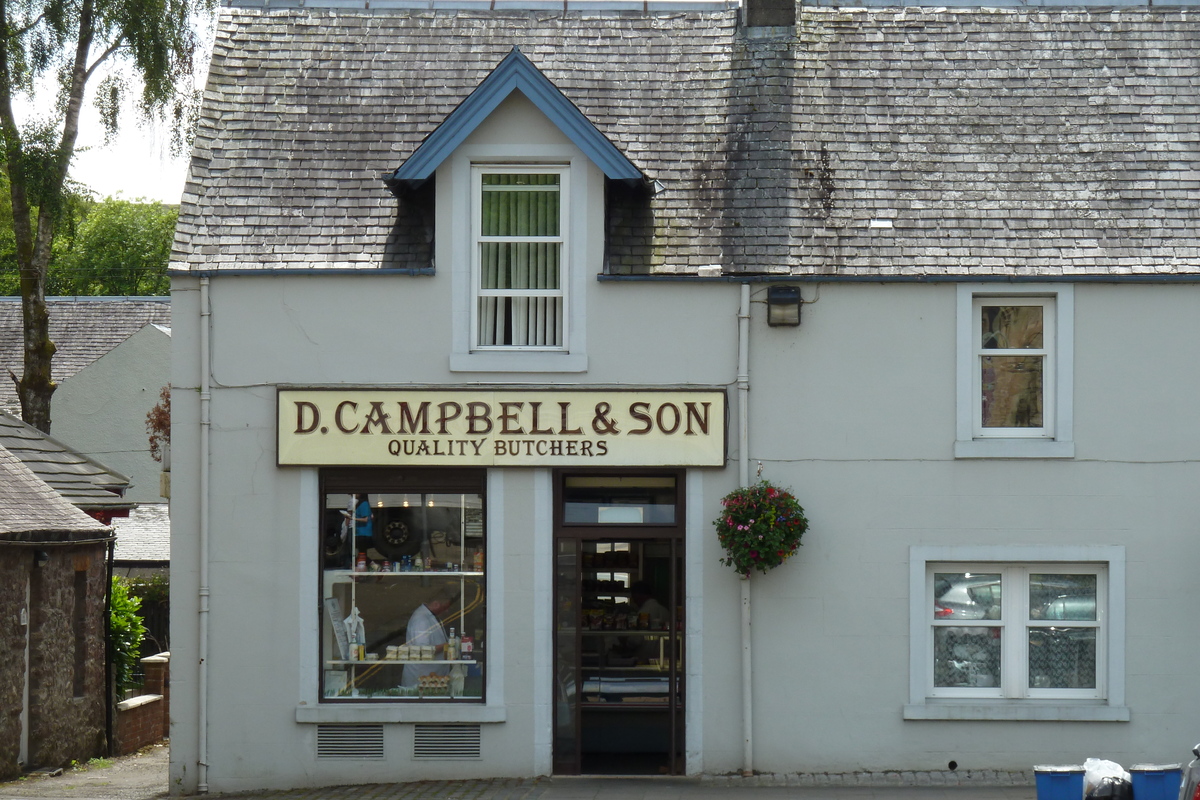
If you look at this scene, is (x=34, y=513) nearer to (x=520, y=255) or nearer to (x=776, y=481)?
(x=520, y=255)

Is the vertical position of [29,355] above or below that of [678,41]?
below

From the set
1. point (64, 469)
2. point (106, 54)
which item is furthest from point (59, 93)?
point (64, 469)

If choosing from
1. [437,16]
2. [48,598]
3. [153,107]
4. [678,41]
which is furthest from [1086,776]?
[153,107]

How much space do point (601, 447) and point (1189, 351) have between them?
5659mm

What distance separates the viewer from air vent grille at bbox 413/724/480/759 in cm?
1295

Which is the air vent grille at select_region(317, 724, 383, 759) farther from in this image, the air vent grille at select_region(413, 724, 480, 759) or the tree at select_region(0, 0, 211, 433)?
the tree at select_region(0, 0, 211, 433)

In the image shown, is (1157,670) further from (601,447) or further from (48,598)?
(48,598)

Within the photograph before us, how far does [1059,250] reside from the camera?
13.1m

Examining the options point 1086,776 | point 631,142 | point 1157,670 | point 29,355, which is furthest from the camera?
point 29,355

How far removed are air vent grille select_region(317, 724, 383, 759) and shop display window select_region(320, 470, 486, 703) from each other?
375 mm

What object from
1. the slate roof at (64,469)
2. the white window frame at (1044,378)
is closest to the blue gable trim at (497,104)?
the white window frame at (1044,378)

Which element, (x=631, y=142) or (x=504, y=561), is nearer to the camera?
(x=504, y=561)

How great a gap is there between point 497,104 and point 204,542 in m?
5.04

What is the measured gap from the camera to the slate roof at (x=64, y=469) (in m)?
17.4
